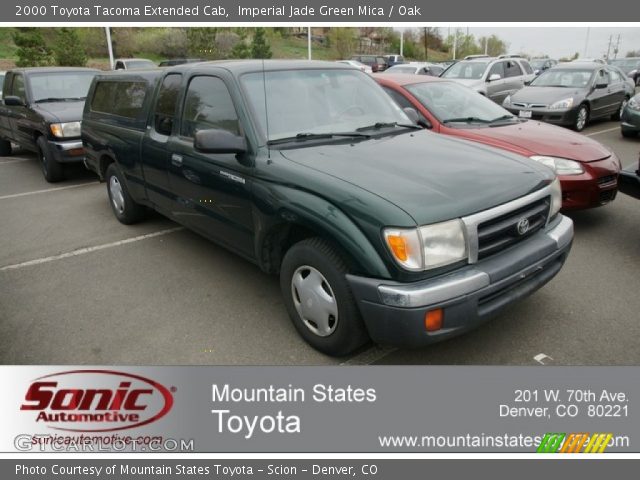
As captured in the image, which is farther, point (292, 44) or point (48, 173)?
→ point (292, 44)

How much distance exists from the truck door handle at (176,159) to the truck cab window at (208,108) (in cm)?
19

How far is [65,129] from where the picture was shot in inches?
311

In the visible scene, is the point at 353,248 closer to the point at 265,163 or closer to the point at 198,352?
the point at 265,163

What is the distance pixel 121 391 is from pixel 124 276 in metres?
1.89

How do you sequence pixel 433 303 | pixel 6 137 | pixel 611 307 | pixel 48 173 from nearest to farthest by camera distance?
pixel 433 303
pixel 611 307
pixel 48 173
pixel 6 137

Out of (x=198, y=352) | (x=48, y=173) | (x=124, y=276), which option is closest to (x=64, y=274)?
(x=124, y=276)

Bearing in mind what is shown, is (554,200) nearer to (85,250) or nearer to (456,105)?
(456,105)

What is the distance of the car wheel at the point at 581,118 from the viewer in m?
10.9

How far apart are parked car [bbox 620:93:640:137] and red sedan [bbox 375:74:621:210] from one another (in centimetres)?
536

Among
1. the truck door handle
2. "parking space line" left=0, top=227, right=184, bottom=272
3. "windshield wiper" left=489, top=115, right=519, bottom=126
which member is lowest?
"parking space line" left=0, top=227, right=184, bottom=272

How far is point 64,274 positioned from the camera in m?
4.69

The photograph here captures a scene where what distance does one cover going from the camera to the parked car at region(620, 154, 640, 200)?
15.7 ft

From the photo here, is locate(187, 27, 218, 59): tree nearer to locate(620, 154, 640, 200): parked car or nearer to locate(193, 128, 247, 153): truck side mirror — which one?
locate(620, 154, 640, 200): parked car

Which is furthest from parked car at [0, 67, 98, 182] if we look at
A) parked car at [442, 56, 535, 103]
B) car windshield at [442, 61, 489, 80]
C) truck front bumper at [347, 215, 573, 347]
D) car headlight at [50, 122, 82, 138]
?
car windshield at [442, 61, 489, 80]
